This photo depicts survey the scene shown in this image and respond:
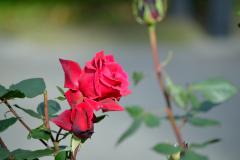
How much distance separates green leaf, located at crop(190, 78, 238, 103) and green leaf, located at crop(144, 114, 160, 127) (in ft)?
0.15

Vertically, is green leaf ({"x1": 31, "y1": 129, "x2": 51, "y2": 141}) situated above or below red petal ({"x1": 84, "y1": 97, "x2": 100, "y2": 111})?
below

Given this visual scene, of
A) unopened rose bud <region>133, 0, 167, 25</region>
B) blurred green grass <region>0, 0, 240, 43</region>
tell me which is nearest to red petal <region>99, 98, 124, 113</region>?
unopened rose bud <region>133, 0, 167, 25</region>

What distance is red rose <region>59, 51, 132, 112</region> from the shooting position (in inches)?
10.3

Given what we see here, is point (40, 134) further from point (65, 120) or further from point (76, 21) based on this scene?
point (76, 21)

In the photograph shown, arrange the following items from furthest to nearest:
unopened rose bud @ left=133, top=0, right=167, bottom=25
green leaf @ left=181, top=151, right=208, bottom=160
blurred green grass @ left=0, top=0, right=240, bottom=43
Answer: blurred green grass @ left=0, top=0, right=240, bottom=43
unopened rose bud @ left=133, top=0, right=167, bottom=25
green leaf @ left=181, top=151, right=208, bottom=160

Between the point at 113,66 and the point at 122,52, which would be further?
the point at 122,52

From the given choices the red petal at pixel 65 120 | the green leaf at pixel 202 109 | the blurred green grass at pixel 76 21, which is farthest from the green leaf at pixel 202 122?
the blurred green grass at pixel 76 21

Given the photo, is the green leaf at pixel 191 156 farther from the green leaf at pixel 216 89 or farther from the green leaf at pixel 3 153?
the green leaf at pixel 3 153

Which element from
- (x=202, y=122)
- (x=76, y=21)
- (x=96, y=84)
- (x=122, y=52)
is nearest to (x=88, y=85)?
(x=96, y=84)

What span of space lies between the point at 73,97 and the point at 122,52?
8.01 feet

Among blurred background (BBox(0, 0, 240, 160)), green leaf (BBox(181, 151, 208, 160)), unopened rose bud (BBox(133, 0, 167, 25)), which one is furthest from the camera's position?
blurred background (BBox(0, 0, 240, 160))

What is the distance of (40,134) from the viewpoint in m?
0.28

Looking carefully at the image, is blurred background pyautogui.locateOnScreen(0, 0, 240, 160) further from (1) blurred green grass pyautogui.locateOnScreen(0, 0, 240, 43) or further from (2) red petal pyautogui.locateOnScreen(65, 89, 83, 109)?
(2) red petal pyautogui.locateOnScreen(65, 89, 83, 109)

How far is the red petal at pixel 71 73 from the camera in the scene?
27 cm
